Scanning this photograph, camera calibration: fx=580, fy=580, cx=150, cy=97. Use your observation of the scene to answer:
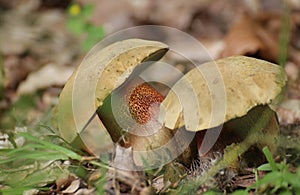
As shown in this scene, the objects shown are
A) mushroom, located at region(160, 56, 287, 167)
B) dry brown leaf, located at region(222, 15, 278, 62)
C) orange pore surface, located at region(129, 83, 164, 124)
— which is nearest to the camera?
mushroom, located at region(160, 56, 287, 167)

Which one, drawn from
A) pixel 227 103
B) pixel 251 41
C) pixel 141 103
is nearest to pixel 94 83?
pixel 141 103

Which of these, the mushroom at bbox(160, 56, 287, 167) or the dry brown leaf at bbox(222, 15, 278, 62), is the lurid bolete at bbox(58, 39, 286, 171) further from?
the dry brown leaf at bbox(222, 15, 278, 62)

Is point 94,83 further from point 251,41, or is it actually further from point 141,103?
point 251,41

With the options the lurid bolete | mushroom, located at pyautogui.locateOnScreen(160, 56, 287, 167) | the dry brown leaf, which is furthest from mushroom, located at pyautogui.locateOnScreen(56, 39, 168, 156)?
the dry brown leaf

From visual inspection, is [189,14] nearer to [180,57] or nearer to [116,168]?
[180,57]

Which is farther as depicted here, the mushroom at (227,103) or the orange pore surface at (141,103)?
the orange pore surface at (141,103)

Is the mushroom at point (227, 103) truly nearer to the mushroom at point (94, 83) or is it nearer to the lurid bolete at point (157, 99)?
the lurid bolete at point (157, 99)

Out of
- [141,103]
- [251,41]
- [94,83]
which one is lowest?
[251,41]

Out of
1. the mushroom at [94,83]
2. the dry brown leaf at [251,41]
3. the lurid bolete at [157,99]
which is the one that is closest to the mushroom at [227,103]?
the lurid bolete at [157,99]

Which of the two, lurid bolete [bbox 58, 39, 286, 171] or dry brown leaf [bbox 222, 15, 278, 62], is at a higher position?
lurid bolete [bbox 58, 39, 286, 171]

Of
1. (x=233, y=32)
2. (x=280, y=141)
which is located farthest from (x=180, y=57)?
(x=280, y=141)
